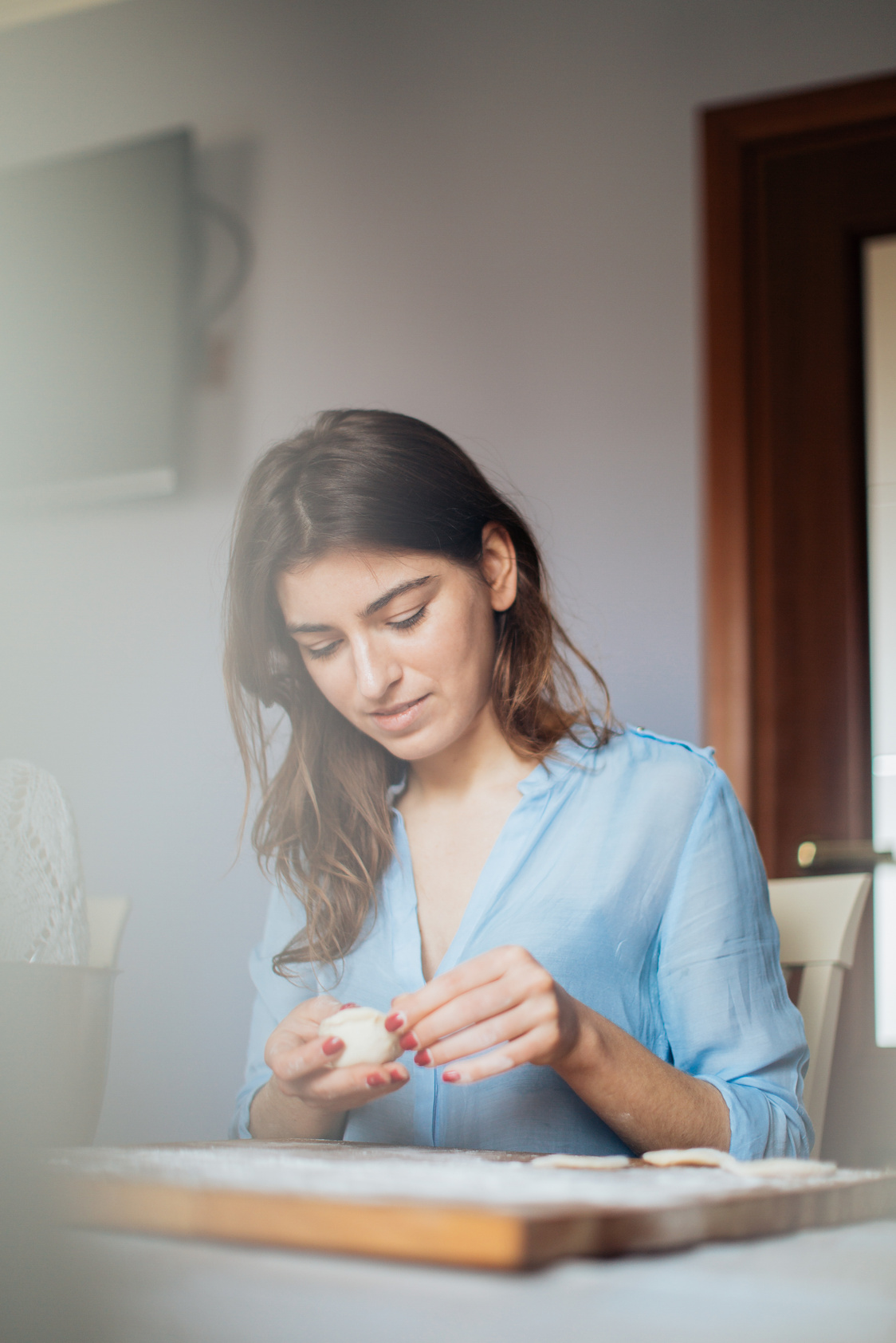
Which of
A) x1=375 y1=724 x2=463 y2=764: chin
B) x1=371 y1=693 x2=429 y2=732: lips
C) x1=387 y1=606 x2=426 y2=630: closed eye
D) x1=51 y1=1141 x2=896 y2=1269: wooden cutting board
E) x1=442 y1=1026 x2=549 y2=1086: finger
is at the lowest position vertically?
x1=442 y1=1026 x2=549 y2=1086: finger

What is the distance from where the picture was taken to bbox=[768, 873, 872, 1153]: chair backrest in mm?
1017

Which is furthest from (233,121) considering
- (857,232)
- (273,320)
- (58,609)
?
(857,232)

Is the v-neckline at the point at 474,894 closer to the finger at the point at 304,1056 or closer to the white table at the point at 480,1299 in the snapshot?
the finger at the point at 304,1056

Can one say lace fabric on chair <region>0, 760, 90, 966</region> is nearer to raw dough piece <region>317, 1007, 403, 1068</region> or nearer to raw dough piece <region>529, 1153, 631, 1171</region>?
raw dough piece <region>317, 1007, 403, 1068</region>

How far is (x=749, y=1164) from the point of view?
574 millimetres

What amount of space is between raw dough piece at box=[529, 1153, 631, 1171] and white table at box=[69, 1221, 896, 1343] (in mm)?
165

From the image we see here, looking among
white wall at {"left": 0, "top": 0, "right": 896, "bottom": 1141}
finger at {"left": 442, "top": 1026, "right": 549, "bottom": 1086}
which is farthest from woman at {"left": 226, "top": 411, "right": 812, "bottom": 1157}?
white wall at {"left": 0, "top": 0, "right": 896, "bottom": 1141}

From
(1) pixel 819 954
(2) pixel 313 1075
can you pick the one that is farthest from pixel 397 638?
(1) pixel 819 954

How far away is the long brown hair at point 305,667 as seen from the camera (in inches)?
38.2

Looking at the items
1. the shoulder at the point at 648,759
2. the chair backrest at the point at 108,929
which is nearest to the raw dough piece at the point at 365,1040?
the shoulder at the point at 648,759

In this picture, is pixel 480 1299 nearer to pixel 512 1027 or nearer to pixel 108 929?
pixel 512 1027

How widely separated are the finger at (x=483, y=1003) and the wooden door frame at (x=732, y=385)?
2.68 ft

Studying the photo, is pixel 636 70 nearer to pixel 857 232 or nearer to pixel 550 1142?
pixel 857 232

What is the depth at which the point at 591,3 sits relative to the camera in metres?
1.60
